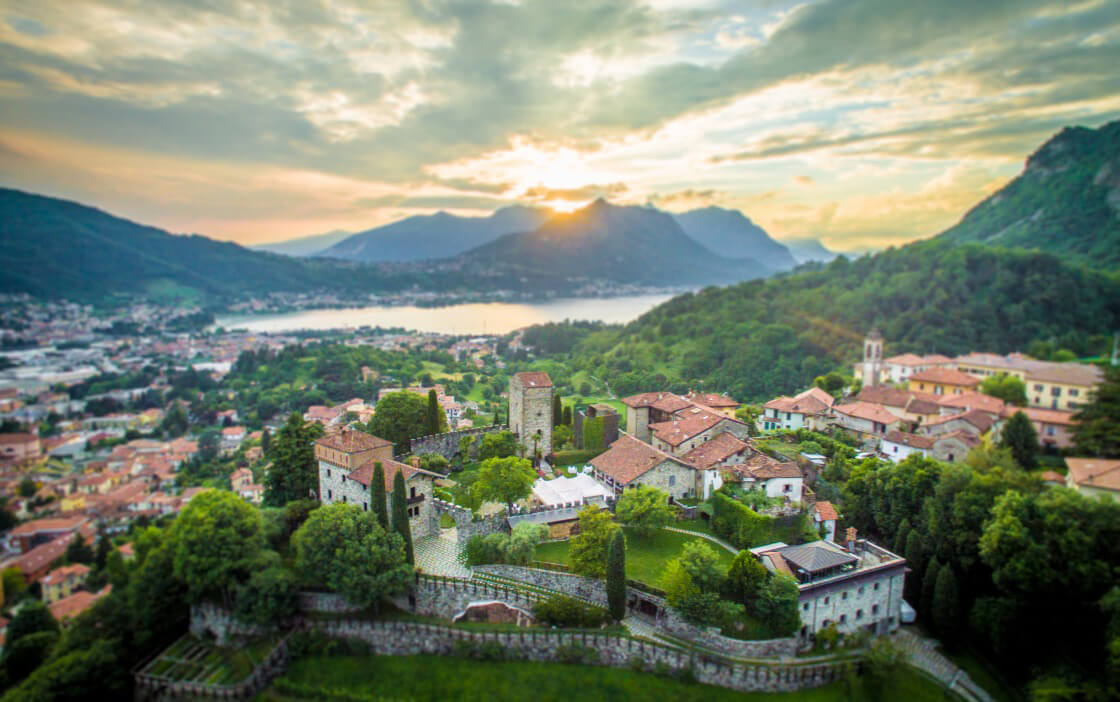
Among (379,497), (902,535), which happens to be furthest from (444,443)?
(902,535)

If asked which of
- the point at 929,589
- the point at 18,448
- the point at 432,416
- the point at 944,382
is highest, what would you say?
the point at 944,382

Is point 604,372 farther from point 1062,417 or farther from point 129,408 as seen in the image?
point 129,408

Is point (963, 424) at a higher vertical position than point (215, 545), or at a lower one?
higher

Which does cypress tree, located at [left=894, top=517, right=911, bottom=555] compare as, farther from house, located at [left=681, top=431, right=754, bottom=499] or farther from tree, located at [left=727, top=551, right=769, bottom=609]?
tree, located at [left=727, top=551, right=769, bottom=609]

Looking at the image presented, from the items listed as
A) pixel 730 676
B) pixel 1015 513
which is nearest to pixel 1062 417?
pixel 1015 513

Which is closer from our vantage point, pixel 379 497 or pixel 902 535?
pixel 379 497

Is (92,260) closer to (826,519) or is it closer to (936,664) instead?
(826,519)

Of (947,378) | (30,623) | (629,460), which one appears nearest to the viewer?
(30,623)
